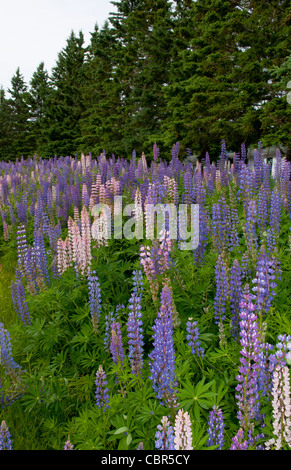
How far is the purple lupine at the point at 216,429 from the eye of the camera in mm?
2008

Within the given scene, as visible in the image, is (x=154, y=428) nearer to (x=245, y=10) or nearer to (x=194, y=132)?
(x=194, y=132)

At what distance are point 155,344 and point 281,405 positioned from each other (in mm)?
779

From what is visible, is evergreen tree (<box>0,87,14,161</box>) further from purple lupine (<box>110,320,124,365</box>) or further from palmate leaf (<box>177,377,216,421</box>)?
palmate leaf (<box>177,377,216,421</box>)

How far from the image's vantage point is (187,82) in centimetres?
1546

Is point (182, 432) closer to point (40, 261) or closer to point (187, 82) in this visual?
point (40, 261)

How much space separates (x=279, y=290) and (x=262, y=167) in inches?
163

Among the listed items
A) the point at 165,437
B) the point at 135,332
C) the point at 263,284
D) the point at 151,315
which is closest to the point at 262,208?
the point at 151,315

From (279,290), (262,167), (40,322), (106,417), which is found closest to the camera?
(106,417)

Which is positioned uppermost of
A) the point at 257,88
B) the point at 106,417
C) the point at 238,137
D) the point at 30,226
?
the point at 257,88

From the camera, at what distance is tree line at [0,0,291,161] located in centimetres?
1338

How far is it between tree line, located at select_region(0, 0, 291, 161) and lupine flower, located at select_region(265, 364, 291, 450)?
6.87 metres

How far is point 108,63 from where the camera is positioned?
26.5 m

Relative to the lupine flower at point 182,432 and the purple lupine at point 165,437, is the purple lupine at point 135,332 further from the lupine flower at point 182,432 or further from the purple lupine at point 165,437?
the lupine flower at point 182,432
